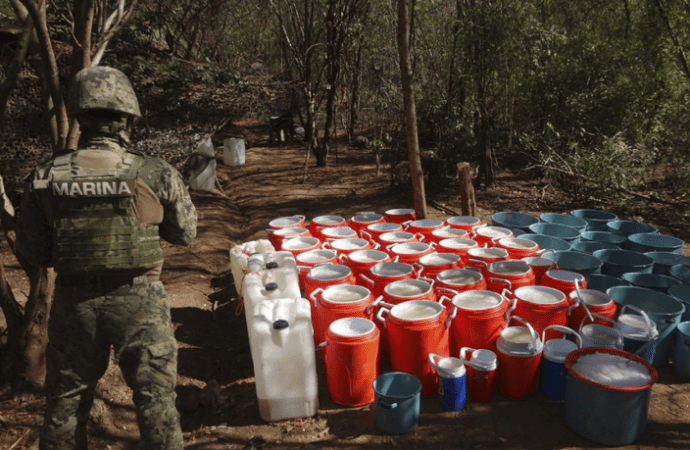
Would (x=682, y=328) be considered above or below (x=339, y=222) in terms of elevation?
below

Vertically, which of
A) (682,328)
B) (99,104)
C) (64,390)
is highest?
(99,104)

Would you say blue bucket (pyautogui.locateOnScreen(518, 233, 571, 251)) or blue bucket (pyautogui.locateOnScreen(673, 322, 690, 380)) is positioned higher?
blue bucket (pyautogui.locateOnScreen(518, 233, 571, 251))

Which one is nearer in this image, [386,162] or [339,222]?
[339,222]

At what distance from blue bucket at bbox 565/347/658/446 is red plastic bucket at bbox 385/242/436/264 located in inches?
66.8

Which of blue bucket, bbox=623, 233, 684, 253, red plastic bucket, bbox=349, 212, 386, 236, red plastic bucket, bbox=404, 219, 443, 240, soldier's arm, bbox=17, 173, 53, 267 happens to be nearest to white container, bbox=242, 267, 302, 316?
soldier's arm, bbox=17, 173, 53, 267

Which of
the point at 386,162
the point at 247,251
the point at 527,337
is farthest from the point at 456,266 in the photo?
the point at 386,162

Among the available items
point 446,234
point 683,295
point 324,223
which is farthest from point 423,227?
point 683,295

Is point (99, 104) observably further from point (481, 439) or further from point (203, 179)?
point (203, 179)

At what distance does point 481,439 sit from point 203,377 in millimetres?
2270

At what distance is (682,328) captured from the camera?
13.1ft

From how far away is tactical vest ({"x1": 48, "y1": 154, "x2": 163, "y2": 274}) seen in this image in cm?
249

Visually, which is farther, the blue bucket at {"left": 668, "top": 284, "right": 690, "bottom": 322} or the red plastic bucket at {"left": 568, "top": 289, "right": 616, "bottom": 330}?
the blue bucket at {"left": 668, "top": 284, "right": 690, "bottom": 322}

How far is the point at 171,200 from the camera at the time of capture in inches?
107

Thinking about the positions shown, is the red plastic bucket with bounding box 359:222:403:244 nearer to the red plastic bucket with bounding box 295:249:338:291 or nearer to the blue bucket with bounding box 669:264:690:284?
the red plastic bucket with bounding box 295:249:338:291
